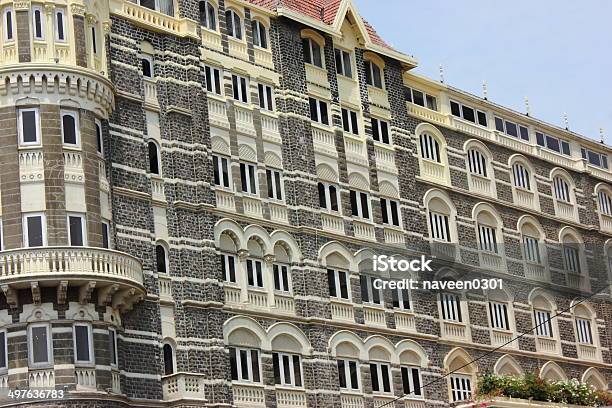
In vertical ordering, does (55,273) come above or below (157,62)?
below

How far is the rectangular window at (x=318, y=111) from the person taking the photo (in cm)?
5953

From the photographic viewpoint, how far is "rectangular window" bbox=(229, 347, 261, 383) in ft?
169

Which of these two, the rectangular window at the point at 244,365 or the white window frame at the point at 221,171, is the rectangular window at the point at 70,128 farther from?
the rectangular window at the point at 244,365

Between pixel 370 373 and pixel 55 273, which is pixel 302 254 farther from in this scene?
pixel 55 273

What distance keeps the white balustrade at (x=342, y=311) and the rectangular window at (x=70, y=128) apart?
14.5 metres

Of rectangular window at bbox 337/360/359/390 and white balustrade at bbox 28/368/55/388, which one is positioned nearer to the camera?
white balustrade at bbox 28/368/55/388

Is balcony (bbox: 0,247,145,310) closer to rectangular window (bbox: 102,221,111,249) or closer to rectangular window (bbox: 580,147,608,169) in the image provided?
rectangular window (bbox: 102,221,111,249)

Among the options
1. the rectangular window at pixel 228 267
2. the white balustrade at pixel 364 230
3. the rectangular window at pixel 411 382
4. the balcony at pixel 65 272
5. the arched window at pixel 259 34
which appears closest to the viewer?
the balcony at pixel 65 272

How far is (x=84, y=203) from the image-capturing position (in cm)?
4703

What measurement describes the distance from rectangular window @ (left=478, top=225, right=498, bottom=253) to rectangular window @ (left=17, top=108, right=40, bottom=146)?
87.8 ft

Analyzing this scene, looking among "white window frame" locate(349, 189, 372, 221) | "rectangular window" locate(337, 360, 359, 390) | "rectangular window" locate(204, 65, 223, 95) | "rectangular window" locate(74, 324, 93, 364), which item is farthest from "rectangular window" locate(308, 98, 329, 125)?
"rectangular window" locate(74, 324, 93, 364)

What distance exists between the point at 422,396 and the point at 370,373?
3342mm

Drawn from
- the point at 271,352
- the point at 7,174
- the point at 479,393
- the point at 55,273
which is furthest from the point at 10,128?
the point at 479,393

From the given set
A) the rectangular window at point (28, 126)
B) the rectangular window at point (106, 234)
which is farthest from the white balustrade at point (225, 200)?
the rectangular window at point (28, 126)
